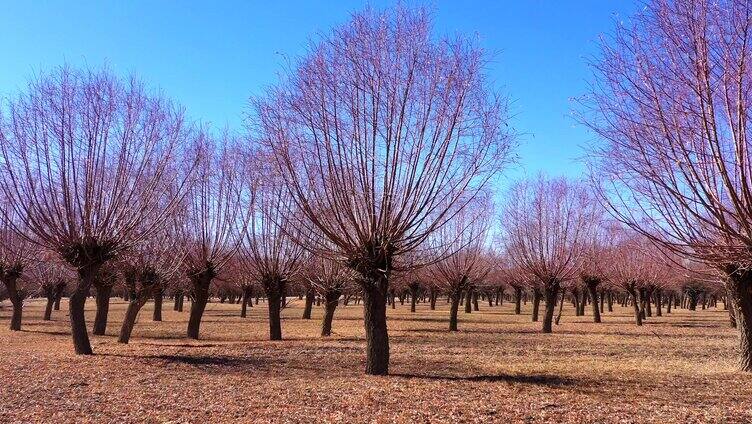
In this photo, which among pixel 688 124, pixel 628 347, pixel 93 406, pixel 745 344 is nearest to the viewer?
pixel 688 124

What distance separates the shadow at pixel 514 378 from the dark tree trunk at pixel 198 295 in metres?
10.3

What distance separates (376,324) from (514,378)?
8.65 feet

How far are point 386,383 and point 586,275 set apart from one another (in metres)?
23.6

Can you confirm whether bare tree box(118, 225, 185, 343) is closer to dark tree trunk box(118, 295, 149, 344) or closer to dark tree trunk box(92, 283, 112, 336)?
dark tree trunk box(118, 295, 149, 344)

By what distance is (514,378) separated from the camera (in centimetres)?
1002

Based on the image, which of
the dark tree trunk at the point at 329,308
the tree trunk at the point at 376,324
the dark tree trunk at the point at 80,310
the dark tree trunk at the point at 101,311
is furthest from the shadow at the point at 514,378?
the dark tree trunk at the point at 101,311

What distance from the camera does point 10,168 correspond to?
38.4 feet

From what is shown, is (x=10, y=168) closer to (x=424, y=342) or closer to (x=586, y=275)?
(x=424, y=342)

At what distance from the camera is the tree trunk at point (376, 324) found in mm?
9836

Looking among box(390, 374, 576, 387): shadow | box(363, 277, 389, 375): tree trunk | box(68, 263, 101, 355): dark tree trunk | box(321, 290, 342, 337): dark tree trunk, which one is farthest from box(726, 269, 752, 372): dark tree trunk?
box(68, 263, 101, 355): dark tree trunk

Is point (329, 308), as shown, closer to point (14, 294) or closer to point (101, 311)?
point (101, 311)

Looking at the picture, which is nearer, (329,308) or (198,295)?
(198,295)

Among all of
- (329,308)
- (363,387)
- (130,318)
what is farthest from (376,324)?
(329,308)

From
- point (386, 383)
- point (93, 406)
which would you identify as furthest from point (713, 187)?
point (93, 406)
